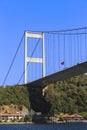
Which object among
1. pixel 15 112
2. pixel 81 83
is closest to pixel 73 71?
pixel 15 112

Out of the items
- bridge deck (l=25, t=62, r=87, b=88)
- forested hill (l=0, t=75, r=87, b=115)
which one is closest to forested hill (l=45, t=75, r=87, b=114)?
forested hill (l=0, t=75, r=87, b=115)

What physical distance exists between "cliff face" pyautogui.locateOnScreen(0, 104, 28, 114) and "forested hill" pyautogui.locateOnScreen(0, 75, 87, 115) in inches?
33.8

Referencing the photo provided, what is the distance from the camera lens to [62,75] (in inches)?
3585

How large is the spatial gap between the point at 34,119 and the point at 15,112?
4.82 metres

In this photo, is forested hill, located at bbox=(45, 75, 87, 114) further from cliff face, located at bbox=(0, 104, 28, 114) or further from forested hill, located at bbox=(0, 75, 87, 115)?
cliff face, located at bbox=(0, 104, 28, 114)

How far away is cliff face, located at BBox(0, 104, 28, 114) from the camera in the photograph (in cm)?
11206

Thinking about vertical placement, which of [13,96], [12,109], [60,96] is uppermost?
[60,96]

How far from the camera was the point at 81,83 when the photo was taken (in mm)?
125938

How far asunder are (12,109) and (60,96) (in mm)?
8927

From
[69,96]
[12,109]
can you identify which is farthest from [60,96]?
[12,109]

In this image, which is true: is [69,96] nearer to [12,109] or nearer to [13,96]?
[12,109]

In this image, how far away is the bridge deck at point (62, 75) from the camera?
83.9m

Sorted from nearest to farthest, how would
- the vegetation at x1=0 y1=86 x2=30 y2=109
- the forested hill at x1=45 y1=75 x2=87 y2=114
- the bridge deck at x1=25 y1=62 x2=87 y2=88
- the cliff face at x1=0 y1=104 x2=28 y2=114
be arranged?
the bridge deck at x1=25 y1=62 x2=87 y2=88 < the vegetation at x1=0 y1=86 x2=30 y2=109 < the cliff face at x1=0 y1=104 x2=28 y2=114 < the forested hill at x1=45 y1=75 x2=87 y2=114

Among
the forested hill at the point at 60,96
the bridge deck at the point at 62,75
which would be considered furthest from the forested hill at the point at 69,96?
the bridge deck at the point at 62,75
